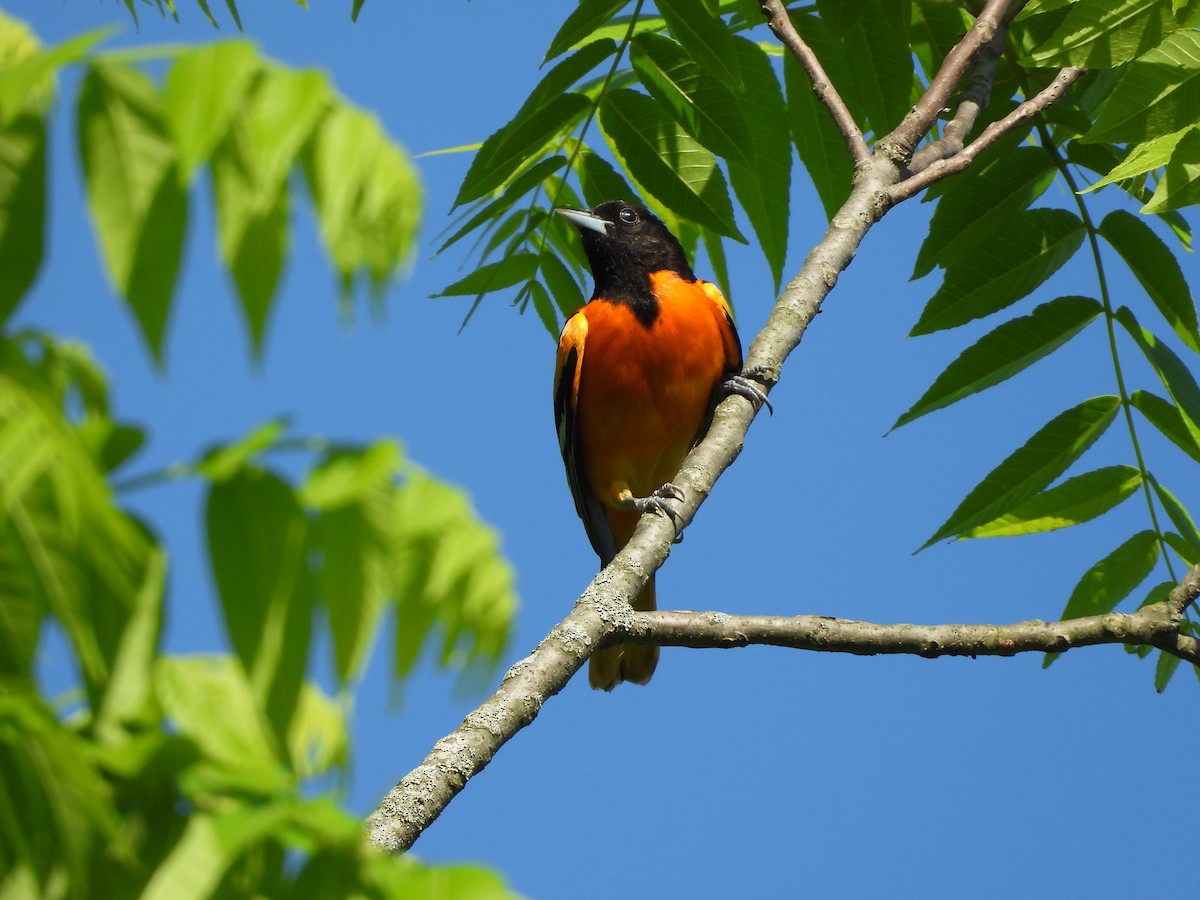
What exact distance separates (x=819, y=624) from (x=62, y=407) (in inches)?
73.1

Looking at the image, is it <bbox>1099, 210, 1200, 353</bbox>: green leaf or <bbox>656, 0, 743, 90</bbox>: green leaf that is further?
A: <bbox>1099, 210, 1200, 353</bbox>: green leaf

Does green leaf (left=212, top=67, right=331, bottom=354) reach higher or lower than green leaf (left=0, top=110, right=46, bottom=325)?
higher

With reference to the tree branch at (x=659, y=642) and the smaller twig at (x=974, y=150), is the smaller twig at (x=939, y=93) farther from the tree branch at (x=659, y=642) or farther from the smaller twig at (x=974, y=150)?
the tree branch at (x=659, y=642)

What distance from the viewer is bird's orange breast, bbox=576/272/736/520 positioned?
17.9 ft

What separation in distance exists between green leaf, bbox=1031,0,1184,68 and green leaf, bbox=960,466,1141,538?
1.13 metres

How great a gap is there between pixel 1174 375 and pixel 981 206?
2.46 ft

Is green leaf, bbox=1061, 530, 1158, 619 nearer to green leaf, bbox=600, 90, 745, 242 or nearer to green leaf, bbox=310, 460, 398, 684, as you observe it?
green leaf, bbox=600, 90, 745, 242

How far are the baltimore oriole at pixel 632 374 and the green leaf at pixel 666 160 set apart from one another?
5.55 ft

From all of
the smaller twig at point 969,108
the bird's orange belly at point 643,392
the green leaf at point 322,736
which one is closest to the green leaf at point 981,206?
the smaller twig at point 969,108

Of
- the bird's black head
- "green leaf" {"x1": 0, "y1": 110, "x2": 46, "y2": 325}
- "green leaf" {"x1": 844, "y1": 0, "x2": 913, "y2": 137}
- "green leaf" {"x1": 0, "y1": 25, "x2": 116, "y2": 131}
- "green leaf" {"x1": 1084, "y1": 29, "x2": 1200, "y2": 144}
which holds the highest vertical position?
the bird's black head

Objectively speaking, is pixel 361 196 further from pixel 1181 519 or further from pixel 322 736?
pixel 1181 519

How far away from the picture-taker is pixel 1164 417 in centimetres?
332

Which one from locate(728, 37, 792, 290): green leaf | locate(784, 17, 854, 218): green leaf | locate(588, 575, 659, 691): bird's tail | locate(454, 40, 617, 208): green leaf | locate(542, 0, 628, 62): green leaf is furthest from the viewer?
locate(588, 575, 659, 691): bird's tail

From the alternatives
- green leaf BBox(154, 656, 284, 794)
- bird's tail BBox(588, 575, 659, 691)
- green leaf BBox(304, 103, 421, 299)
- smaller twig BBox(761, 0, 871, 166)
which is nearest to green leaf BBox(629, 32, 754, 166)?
smaller twig BBox(761, 0, 871, 166)
